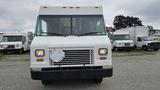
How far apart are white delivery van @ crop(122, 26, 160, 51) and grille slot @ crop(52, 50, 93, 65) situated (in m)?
25.0

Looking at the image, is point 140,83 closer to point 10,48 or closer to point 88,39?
point 88,39

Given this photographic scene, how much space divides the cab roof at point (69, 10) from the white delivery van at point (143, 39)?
2379cm

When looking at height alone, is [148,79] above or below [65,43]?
below

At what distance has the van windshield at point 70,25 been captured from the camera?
872 centimetres

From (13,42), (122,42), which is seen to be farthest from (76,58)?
(122,42)

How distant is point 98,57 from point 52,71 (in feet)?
4.82

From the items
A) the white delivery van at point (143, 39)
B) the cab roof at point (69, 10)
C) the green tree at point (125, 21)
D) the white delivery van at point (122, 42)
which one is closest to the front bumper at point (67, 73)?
the cab roof at point (69, 10)

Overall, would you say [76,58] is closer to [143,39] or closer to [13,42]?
[13,42]

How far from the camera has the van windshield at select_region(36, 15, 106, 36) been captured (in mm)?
8719

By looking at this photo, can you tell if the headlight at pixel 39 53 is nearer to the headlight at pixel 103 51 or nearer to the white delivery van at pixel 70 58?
the white delivery van at pixel 70 58

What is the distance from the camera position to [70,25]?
29.0ft

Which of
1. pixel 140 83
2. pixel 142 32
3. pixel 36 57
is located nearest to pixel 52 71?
pixel 36 57

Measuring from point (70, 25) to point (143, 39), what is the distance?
25445mm

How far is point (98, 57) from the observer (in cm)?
787
